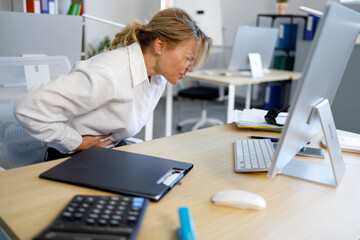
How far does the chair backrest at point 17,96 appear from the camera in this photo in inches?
52.7

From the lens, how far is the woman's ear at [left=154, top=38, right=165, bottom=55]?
1268mm

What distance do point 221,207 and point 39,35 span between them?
44.7 inches

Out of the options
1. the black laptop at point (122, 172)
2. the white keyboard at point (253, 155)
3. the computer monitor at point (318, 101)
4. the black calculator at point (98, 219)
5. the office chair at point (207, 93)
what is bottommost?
the office chair at point (207, 93)

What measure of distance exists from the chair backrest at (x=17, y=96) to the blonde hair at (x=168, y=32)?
1.04ft

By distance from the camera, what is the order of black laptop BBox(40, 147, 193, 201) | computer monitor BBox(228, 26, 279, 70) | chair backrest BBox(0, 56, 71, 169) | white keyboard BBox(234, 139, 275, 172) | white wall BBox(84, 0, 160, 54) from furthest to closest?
white wall BBox(84, 0, 160, 54) → computer monitor BBox(228, 26, 279, 70) → chair backrest BBox(0, 56, 71, 169) → white keyboard BBox(234, 139, 275, 172) → black laptop BBox(40, 147, 193, 201)

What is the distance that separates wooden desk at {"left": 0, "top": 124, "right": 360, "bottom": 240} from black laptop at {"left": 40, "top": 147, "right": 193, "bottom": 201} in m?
0.02

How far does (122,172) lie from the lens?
2.83ft

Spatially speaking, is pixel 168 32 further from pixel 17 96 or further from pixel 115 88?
pixel 17 96

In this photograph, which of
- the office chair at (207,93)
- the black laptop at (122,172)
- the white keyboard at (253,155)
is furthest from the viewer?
the office chair at (207,93)

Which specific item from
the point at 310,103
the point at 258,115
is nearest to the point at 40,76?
the point at 258,115

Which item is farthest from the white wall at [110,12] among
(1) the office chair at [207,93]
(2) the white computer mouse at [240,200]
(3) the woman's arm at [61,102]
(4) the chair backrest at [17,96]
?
(2) the white computer mouse at [240,200]

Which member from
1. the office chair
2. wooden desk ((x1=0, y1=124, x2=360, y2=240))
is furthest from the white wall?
wooden desk ((x1=0, y1=124, x2=360, y2=240))

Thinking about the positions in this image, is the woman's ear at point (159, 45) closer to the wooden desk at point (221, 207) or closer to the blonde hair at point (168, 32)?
the blonde hair at point (168, 32)

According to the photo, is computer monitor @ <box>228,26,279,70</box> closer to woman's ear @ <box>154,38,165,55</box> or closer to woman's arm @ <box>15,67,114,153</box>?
woman's ear @ <box>154,38,165,55</box>
